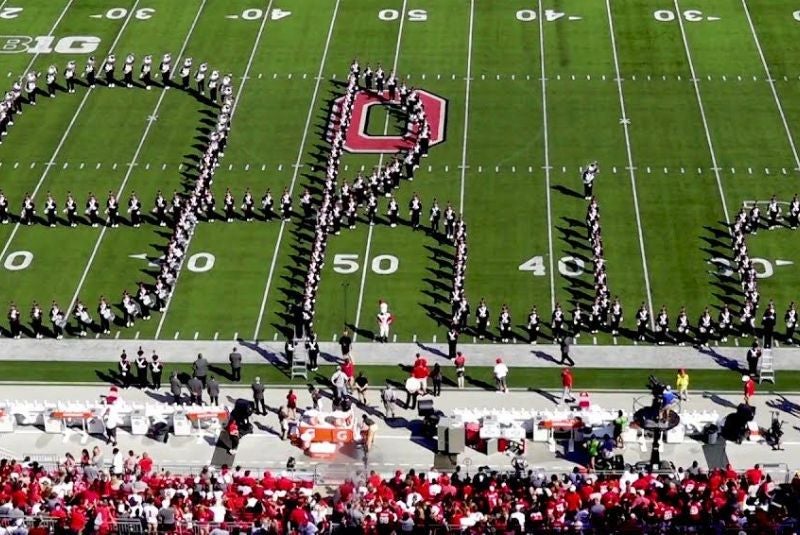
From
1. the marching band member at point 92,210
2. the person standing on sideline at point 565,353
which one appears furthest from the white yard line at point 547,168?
the marching band member at point 92,210

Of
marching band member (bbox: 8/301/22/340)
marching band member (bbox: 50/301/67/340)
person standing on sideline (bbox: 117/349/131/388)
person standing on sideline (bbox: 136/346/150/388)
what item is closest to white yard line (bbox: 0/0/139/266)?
marching band member (bbox: 8/301/22/340)

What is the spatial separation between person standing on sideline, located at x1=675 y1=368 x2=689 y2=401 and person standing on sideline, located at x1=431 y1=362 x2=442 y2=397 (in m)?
5.46

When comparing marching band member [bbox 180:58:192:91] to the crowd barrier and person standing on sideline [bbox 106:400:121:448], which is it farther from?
the crowd barrier

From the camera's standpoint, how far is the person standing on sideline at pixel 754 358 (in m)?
35.7

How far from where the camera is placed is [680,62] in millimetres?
50875

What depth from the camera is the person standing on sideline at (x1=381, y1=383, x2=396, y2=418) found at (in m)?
34.7

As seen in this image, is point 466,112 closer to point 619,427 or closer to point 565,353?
point 565,353

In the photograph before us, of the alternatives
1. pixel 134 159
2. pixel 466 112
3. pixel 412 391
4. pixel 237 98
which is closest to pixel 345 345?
pixel 412 391

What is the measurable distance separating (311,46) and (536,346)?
18.7 meters

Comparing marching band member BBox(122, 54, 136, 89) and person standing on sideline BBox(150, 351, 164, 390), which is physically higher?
person standing on sideline BBox(150, 351, 164, 390)

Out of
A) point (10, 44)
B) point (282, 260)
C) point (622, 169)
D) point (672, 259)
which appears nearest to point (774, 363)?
point (672, 259)

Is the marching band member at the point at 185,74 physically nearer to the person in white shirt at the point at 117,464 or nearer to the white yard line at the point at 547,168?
the white yard line at the point at 547,168

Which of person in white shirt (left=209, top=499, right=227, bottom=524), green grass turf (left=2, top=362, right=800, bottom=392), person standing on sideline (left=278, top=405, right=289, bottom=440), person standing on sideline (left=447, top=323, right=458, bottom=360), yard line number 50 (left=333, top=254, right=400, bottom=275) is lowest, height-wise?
yard line number 50 (left=333, top=254, right=400, bottom=275)

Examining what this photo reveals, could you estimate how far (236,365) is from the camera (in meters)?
36.2
